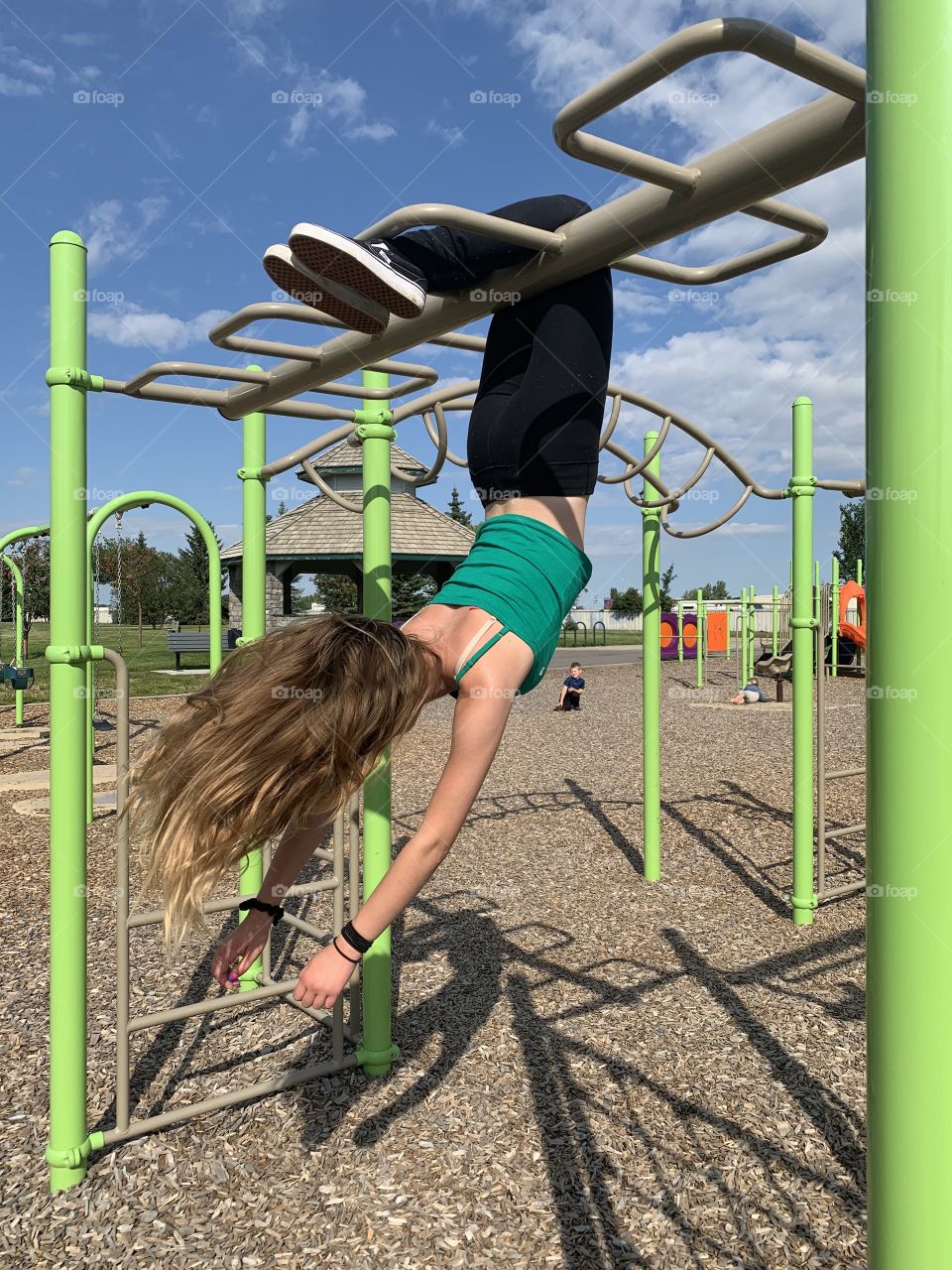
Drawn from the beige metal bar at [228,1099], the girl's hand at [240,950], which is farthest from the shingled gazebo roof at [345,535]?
Result: the girl's hand at [240,950]

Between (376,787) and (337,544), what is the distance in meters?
16.1

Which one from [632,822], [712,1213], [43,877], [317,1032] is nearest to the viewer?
[712,1213]

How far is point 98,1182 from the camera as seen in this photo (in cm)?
271

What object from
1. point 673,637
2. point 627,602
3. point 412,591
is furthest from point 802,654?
point 627,602

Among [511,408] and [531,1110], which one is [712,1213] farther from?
[511,408]

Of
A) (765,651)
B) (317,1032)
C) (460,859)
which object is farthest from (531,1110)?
(765,651)

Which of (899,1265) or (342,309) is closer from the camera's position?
(899,1265)

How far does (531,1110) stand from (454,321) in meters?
2.43

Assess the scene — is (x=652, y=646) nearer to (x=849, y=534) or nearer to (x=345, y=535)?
(x=345, y=535)

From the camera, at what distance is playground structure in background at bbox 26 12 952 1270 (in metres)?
0.90

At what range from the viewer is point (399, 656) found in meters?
1.91

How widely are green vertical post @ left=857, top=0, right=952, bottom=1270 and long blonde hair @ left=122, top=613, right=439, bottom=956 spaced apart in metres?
1.07

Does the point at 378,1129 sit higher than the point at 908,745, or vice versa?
the point at 908,745

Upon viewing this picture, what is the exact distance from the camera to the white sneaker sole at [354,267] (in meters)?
1.74
